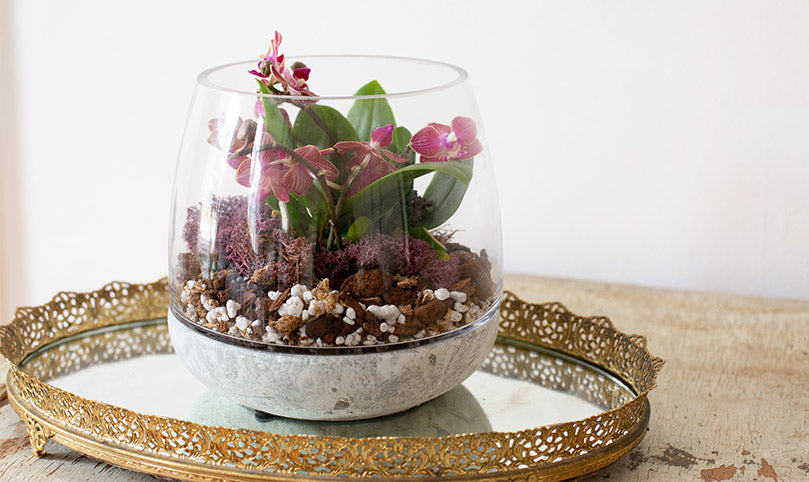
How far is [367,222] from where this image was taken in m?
0.61

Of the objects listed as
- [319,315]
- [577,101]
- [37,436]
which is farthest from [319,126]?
[577,101]

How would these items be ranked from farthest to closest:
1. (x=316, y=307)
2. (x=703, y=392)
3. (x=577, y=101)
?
(x=577, y=101), (x=703, y=392), (x=316, y=307)

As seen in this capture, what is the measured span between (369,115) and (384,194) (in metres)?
0.07

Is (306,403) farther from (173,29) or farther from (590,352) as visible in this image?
(173,29)

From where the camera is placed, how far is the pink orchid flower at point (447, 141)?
2.08 feet

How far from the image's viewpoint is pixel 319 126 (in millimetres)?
611

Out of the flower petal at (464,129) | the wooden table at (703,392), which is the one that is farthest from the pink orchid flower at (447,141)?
the wooden table at (703,392)

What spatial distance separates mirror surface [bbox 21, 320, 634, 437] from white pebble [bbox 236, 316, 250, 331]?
0.10 m

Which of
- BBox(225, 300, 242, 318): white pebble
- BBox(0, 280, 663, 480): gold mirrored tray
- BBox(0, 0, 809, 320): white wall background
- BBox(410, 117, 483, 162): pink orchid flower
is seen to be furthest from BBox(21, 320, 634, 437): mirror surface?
BBox(0, 0, 809, 320): white wall background

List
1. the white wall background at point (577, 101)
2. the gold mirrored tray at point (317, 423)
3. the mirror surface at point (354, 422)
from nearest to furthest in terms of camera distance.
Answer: the gold mirrored tray at point (317, 423)
the mirror surface at point (354, 422)
the white wall background at point (577, 101)

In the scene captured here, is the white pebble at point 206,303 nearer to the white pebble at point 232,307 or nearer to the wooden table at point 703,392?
the white pebble at point 232,307

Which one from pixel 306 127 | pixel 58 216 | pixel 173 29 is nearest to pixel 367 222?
pixel 306 127

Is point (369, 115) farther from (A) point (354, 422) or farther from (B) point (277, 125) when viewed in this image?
(A) point (354, 422)

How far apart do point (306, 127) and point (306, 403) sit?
0.63 feet
